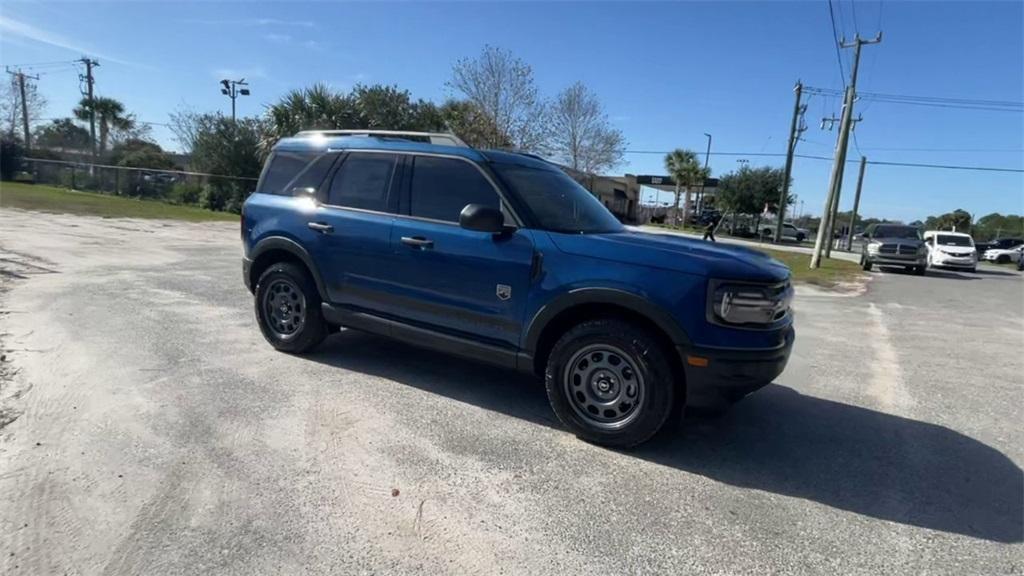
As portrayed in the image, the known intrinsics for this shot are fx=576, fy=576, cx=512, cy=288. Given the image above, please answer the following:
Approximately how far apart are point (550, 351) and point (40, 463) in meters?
3.04

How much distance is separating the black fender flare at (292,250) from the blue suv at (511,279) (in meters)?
0.02

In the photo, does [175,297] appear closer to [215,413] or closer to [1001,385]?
[215,413]

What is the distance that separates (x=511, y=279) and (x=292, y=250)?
2.26 metres

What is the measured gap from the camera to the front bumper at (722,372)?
3.39 meters

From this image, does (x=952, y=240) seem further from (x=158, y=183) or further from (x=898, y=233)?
(x=158, y=183)

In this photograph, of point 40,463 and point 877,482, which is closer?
point 40,463

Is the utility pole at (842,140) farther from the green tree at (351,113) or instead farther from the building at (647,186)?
the building at (647,186)

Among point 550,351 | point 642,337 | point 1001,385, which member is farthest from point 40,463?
point 1001,385

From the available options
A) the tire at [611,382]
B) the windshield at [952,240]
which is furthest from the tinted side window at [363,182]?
the windshield at [952,240]

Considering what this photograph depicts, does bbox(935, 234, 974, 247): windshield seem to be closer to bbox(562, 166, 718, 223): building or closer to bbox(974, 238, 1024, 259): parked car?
bbox(974, 238, 1024, 259): parked car

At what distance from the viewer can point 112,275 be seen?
8867 mm

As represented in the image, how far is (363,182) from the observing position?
4871 mm

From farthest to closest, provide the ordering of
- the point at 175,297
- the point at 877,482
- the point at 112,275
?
1. the point at 112,275
2. the point at 175,297
3. the point at 877,482

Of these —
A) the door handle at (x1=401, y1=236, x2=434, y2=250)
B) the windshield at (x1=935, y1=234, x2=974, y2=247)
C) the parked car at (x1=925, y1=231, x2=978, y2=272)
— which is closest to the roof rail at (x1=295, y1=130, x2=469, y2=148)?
the door handle at (x1=401, y1=236, x2=434, y2=250)
